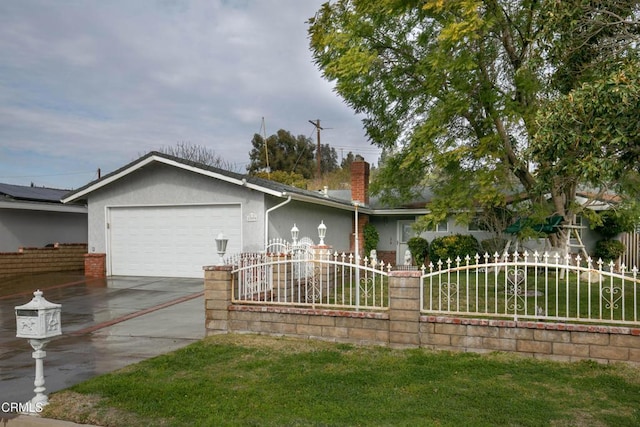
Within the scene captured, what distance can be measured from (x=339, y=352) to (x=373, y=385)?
131 centimetres

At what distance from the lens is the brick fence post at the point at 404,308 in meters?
6.34

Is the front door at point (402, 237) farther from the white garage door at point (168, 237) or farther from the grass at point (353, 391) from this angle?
the grass at point (353, 391)

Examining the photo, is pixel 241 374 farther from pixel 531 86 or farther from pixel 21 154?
pixel 21 154

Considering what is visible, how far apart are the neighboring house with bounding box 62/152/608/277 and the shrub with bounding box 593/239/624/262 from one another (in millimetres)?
10484

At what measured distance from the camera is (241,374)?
544 centimetres

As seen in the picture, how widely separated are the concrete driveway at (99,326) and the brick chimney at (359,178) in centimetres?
783

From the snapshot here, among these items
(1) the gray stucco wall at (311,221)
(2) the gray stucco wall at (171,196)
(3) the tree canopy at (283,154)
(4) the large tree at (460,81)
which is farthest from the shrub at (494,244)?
(3) the tree canopy at (283,154)

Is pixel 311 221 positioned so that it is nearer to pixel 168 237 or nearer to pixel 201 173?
pixel 201 173

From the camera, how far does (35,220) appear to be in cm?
1814

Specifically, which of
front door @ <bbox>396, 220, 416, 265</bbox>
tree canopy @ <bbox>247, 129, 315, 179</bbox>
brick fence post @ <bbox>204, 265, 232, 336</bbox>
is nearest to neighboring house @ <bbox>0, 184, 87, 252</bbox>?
brick fence post @ <bbox>204, 265, 232, 336</bbox>

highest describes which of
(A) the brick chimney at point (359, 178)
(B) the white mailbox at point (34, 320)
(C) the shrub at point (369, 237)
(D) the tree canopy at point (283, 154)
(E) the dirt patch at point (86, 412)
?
(D) the tree canopy at point (283, 154)

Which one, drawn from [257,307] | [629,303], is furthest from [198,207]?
[629,303]

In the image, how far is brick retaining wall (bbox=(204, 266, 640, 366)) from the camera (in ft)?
18.5

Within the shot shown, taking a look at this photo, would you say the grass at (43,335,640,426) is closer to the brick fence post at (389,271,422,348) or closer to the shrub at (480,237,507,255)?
the brick fence post at (389,271,422,348)
